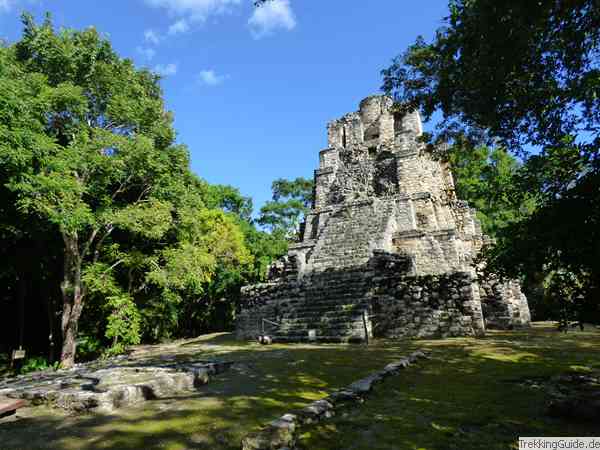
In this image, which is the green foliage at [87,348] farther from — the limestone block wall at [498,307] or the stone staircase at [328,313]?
the limestone block wall at [498,307]

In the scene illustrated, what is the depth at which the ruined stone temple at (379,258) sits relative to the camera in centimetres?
999

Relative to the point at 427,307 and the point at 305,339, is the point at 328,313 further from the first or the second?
the point at 427,307

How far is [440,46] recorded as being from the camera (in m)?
5.93

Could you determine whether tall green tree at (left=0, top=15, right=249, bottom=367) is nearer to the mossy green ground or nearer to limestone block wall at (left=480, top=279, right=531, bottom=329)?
the mossy green ground

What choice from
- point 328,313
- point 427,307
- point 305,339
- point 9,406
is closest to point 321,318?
point 328,313

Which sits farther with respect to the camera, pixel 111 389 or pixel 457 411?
→ pixel 111 389

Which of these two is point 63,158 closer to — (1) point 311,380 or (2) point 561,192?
(1) point 311,380

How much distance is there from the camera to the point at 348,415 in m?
3.22

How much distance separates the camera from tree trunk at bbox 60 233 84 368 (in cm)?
1173

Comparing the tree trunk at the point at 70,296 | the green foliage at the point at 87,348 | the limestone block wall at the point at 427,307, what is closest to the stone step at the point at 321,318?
the limestone block wall at the point at 427,307

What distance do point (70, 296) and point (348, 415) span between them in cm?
1246

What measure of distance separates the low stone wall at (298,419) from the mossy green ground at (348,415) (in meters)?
0.12

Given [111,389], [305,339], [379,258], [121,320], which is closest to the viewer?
[111,389]

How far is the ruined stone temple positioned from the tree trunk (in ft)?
18.2
